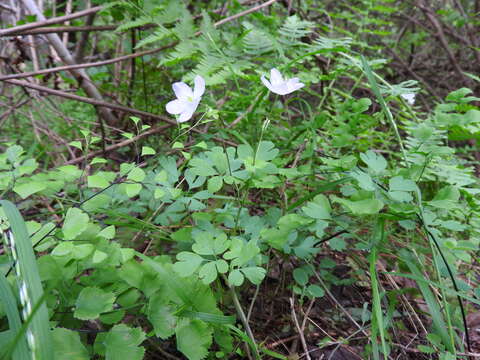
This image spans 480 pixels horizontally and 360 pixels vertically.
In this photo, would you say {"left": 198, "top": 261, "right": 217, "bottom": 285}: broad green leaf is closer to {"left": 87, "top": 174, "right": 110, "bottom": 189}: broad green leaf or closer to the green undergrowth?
the green undergrowth

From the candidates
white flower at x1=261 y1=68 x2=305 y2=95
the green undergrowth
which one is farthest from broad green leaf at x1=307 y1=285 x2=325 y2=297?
white flower at x1=261 y1=68 x2=305 y2=95

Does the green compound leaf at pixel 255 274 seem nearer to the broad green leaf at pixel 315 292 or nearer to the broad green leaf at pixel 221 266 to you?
the broad green leaf at pixel 221 266

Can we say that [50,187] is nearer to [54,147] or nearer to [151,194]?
[151,194]

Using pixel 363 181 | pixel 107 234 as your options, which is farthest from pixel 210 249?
pixel 363 181

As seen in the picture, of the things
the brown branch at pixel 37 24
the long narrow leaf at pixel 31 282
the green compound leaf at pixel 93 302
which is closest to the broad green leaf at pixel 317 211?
the green compound leaf at pixel 93 302

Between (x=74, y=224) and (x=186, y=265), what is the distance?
29cm

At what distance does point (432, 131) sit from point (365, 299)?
642 mm

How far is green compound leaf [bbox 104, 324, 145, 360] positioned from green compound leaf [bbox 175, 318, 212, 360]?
96 millimetres

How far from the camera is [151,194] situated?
1224 millimetres

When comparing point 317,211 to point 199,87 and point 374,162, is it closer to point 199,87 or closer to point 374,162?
point 374,162

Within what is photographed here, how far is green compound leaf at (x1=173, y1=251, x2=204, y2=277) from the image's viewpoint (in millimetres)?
848

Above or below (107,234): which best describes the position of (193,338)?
below

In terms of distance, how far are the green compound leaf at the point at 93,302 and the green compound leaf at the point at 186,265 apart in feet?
0.54

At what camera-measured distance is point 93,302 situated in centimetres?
78
